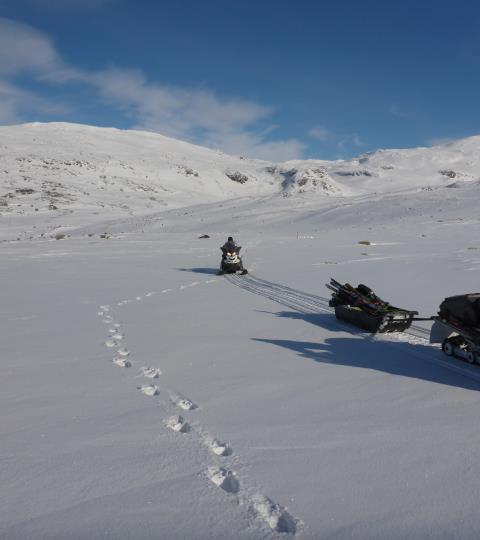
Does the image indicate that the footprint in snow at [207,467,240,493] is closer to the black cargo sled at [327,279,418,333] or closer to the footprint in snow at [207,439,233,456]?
the footprint in snow at [207,439,233,456]

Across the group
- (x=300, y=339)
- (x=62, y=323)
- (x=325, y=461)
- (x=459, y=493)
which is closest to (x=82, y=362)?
(x=62, y=323)

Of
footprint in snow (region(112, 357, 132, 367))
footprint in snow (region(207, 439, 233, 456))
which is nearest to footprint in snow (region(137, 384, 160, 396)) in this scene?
footprint in snow (region(112, 357, 132, 367))

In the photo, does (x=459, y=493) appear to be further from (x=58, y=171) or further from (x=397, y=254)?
(x=58, y=171)

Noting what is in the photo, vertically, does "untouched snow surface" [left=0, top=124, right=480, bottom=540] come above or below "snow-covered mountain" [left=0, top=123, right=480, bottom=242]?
below

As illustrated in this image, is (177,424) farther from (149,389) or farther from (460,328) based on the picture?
(460,328)

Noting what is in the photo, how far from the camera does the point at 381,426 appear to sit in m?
4.69

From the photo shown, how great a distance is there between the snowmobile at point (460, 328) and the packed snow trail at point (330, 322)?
0.16 metres

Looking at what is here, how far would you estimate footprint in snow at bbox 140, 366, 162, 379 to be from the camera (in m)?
6.36

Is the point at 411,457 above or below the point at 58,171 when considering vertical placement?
below

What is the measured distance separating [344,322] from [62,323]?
5823mm

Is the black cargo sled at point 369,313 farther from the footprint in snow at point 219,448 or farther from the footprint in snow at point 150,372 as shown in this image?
the footprint in snow at point 219,448

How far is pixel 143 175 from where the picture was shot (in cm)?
9219

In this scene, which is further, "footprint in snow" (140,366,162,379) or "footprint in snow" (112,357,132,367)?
"footprint in snow" (112,357,132,367)

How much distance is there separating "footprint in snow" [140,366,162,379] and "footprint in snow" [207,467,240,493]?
8.49 ft
